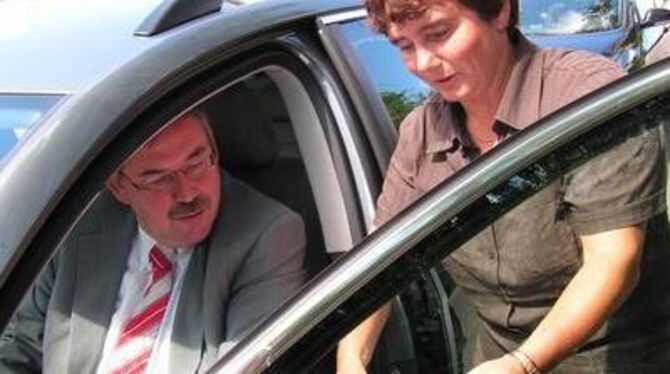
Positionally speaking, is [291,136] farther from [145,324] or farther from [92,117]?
[92,117]

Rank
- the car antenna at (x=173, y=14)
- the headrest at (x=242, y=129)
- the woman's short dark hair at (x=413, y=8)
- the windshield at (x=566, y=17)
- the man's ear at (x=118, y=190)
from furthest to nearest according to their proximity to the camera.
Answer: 1. the windshield at (x=566, y=17)
2. the headrest at (x=242, y=129)
3. the man's ear at (x=118, y=190)
4. the car antenna at (x=173, y=14)
5. the woman's short dark hair at (x=413, y=8)

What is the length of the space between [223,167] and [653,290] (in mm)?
1183

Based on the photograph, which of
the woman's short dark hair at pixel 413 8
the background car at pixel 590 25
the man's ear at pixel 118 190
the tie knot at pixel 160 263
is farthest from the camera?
the background car at pixel 590 25

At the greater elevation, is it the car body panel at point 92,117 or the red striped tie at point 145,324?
the car body panel at point 92,117

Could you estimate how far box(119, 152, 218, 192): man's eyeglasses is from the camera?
2146mm

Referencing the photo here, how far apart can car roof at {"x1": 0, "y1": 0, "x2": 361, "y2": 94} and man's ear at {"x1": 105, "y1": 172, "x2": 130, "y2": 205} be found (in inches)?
9.5

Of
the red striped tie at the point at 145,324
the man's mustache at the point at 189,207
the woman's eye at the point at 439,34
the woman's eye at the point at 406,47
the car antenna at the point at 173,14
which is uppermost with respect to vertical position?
the car antenna at the point at 173,14

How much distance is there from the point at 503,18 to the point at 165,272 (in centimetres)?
87

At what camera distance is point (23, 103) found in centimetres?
199

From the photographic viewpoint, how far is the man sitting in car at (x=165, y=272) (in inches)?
84.1

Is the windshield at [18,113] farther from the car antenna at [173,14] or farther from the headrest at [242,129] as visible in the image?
the headrest at [242,129]

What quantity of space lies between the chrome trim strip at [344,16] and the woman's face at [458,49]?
522 mm

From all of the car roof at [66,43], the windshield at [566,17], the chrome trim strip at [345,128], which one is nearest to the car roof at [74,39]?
the car roof at [66,43]

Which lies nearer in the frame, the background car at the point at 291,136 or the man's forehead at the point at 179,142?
the background car at the point at 291,136
